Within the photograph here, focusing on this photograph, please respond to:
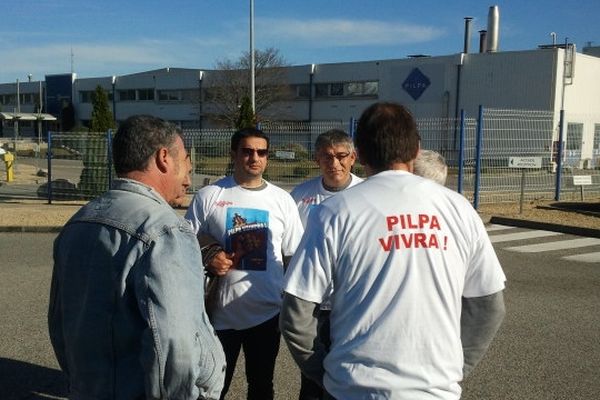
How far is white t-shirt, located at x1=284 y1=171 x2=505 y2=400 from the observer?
195 centimetres

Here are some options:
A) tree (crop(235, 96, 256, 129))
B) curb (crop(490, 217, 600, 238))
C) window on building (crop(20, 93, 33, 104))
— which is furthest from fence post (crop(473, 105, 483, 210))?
window on building (crop(20, 93, 33, 104))

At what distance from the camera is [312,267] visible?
200 centimetres

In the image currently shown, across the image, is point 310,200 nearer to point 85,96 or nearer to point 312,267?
point 312,267

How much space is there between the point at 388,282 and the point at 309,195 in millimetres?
2090

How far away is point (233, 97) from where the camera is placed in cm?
4703

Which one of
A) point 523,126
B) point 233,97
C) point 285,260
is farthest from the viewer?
point 233,97

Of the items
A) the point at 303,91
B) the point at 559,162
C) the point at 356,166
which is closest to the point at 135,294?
the point at 356,166

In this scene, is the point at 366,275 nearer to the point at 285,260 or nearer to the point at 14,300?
the point at 285,260

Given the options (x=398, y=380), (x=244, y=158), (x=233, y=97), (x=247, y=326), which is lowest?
(x=247, y=326)

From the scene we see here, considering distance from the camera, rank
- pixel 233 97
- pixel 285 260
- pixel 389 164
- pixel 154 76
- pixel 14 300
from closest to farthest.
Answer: pixel 389 164, pixel 285 260, pixel 14 300, pixel 233 97, pixel 154 76

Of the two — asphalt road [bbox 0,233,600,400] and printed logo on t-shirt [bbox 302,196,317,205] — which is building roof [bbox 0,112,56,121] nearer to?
asphalt road [bbox 0,233,600,400]

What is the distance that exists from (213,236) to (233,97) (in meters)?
44.7

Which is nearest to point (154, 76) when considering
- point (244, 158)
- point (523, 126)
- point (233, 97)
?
point (233, 97)

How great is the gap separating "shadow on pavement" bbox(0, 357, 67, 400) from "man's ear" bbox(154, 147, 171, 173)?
2.93 metres
